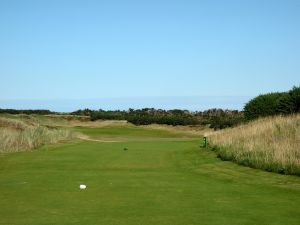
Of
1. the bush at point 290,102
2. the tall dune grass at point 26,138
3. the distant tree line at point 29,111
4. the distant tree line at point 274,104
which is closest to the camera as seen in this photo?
the tall dune grass at point 26,138

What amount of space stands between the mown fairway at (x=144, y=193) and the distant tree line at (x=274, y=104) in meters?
9.87

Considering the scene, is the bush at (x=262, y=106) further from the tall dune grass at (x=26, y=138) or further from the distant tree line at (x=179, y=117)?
the tall dune grass at (x=26, y=138)

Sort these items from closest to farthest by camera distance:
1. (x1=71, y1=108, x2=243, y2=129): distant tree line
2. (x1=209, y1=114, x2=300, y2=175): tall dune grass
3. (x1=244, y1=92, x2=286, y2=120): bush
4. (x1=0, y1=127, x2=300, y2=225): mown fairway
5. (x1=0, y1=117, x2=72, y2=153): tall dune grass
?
1. (x1=0, y1=127, x2=300, y2=225): mown fairway
2. (x1=209, y1=114, x2=300, y2=175): tall dune grass
3. (x1=0, y1=117, x2=72, y2=153): tall dune grass
4. (x1=244, y1=92, x2=286, y2=120): bush
5. (x1=71, y1=108, x2=243, y2=129): distant tree line

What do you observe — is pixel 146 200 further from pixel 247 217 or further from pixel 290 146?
pixel 290 146

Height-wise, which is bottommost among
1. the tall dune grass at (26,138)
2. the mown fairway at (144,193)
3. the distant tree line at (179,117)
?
the mown fairway at (144,193)

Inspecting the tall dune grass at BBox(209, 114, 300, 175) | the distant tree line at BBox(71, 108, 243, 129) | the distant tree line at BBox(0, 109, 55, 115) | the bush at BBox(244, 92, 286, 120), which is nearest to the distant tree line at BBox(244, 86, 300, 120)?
the bush at BBox(244, 92, 286, 120)

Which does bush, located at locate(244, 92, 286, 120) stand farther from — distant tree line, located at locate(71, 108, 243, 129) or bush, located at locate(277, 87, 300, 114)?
distant tree line, located at locate(71, 108, 243, 129)

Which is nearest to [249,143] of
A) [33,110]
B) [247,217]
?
[247,217]

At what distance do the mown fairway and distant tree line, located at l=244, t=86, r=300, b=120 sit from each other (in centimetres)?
987

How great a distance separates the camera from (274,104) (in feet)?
107

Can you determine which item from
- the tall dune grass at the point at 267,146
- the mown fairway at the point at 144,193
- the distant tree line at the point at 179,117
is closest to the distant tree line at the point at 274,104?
the tall dune grass at the point at 267,146

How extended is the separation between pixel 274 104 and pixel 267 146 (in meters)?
13.4

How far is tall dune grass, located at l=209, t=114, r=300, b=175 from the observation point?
17078mm

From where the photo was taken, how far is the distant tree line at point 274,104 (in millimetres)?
29797
